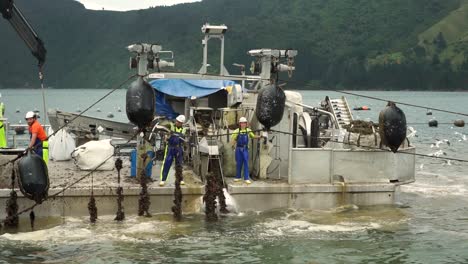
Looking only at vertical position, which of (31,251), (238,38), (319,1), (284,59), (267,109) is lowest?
(31,251)

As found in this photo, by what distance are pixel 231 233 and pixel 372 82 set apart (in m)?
161

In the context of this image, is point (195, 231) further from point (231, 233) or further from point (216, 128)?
point (216, 128)

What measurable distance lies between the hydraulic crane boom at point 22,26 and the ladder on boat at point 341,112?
9256 mm

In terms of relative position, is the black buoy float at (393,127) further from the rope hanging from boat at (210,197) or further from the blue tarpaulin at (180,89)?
the blue tarpaulin at (180,89)

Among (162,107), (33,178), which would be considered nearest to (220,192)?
(33,178)

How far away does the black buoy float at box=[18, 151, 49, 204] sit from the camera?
1411 centimetres

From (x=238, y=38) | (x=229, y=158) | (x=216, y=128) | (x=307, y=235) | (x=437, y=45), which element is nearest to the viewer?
(x=307, y=235)

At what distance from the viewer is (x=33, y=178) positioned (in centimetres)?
1410

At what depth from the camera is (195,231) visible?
1491cm

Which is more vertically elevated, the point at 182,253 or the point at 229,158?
the point at 229,158

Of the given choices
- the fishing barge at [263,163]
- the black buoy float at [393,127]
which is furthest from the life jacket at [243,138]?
the black buoy float at [393,127]

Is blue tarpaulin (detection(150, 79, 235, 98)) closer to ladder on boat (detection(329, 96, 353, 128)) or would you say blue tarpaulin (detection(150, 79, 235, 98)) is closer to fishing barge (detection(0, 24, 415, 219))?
fishing barge (detection(0, 24, 415, 219))

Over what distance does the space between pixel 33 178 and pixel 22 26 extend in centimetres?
475

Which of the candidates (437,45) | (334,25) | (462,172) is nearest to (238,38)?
(334,25)
